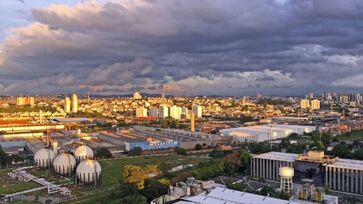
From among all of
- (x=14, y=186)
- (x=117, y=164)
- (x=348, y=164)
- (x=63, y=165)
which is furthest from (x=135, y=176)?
(x=348, y=164)

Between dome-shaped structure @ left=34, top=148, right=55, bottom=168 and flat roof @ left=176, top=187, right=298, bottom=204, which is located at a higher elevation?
flat roof @ left=176, top=187, right=298, bottom=204

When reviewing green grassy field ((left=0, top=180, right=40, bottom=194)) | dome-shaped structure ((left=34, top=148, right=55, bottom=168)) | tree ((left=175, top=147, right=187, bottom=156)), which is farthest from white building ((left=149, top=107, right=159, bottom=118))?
green grassy field ((left=0, top=180, right=40, bottom=194))

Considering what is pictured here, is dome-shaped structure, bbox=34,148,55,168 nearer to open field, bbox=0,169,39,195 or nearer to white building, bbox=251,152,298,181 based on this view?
open field, bbox=0,169,39,195

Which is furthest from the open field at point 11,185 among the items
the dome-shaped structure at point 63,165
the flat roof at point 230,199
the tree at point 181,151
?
the tree at point 181,151

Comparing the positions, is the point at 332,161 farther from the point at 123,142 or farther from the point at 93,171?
the point at 123,142

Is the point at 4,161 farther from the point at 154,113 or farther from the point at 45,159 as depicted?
the point at 154,113

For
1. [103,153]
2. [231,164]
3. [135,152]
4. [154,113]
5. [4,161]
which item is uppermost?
[154,113]
